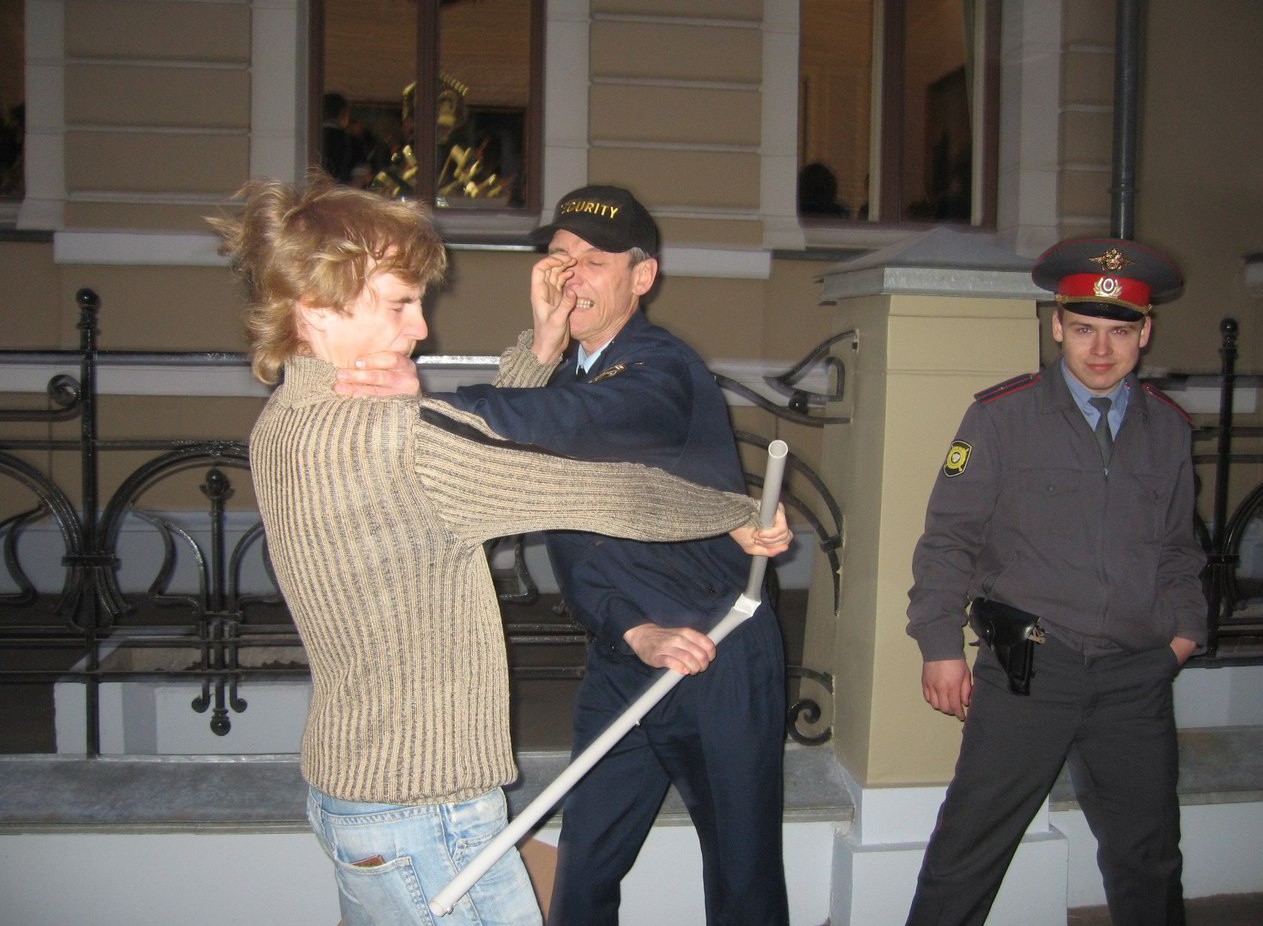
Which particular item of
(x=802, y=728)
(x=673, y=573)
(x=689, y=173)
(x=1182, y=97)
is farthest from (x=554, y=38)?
(x=673, y=573)

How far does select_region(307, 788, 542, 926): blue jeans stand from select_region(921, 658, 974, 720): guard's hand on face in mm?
1403

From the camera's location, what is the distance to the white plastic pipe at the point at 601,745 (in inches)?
63.5

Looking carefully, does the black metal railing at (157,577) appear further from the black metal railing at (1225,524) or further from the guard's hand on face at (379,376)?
the guard's hand on face at (379,376)

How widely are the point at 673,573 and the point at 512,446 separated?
3.05ft

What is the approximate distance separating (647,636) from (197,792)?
1.67 metres

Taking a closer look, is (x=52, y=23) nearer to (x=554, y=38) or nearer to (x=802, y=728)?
(x=554, y=38)

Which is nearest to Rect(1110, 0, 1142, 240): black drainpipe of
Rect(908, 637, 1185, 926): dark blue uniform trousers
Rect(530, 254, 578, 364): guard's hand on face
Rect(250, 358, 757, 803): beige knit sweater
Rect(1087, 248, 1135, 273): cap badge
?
Rect(1087, 248, 1135, 273): cap badge

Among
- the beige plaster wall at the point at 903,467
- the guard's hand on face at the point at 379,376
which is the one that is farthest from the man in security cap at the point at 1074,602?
the guard's hand on face at the point at 379,376

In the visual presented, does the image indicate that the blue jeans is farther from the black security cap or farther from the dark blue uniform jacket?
the black security cap

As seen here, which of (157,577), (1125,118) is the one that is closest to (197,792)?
(157,577)

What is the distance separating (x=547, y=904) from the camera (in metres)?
2.65

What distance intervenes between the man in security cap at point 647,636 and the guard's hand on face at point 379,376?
0.66 metres

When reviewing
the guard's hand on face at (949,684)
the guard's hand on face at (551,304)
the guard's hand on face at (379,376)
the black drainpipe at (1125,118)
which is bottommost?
the guard's hand on face at (949,684)

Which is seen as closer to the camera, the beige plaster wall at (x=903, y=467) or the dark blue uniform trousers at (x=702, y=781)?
the dark blue uniform trousers at (x=702, y=781)
